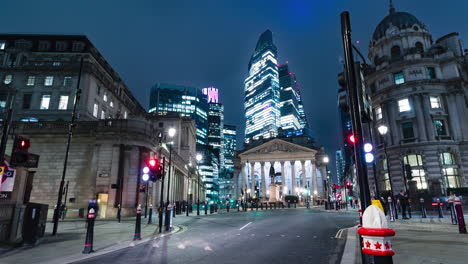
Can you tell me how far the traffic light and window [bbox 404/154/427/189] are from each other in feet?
141

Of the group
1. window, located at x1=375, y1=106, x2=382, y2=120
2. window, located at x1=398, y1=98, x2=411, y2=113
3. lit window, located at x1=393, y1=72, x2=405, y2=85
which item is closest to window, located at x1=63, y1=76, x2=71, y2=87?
window, located at x1=375, y1=106, x2=382, y2=120

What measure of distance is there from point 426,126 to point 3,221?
47.1 meters

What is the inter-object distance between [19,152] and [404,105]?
4691 centimetres

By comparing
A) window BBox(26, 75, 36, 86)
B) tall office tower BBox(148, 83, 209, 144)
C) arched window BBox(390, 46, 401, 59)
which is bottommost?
window BBox(26, 75, 36, 86)

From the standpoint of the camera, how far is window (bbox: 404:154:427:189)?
3794 centimetres

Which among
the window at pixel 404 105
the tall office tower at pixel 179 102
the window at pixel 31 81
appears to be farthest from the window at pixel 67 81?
the tall office tower at pixel 179 102

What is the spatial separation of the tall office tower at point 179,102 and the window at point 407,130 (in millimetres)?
134184

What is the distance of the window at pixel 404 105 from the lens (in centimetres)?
4127

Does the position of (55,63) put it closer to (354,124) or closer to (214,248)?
(214,248)

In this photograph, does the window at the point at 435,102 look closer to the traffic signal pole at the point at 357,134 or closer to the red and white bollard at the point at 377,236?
the traffic signal pole at the point at 357,134

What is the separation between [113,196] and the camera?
31125 mm

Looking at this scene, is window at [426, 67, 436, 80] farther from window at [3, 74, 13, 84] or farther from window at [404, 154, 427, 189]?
window at [3, 74, 13, 84]

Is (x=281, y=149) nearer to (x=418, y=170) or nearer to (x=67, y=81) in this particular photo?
(x=418, y=170)

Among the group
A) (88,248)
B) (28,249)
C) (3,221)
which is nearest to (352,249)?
(88,248)
